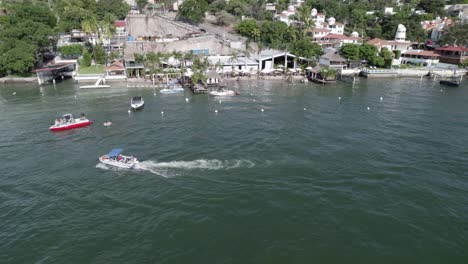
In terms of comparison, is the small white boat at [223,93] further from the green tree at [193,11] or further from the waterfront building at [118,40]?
the green tree at [193,11]

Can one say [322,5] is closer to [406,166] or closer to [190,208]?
[406,166]

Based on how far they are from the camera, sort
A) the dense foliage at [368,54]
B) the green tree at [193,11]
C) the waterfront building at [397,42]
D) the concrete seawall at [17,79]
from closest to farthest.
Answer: the concrete seawall at [17,79]
the dense foliage at [368,54]
the waterfront building at [397,42]
the green tree at [193,11]

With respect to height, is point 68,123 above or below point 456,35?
below

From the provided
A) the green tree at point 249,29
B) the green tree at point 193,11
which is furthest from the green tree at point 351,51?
the green tree at point 193,11

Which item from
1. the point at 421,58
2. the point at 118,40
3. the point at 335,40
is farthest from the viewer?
the point at 335,40

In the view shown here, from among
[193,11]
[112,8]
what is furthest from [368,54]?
[112,8]

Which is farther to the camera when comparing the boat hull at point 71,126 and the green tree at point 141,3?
the green tree at point 141,3

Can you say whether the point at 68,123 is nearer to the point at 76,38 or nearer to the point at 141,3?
the point at 76,38
